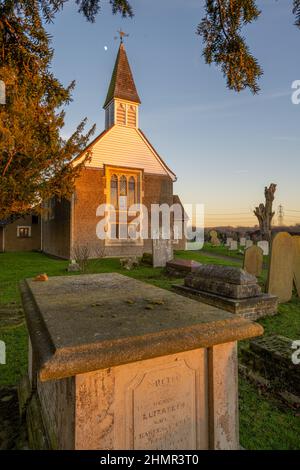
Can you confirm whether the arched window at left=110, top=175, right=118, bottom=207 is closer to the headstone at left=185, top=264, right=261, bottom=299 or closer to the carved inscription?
the headstone at left=185, top=264, right=261, bottom=299

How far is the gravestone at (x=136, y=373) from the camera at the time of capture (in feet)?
4.81

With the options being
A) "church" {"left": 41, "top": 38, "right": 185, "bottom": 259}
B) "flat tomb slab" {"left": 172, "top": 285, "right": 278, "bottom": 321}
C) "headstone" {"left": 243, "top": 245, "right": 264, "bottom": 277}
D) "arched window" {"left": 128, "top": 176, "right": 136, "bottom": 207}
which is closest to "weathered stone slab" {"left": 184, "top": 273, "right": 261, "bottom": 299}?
"flat tomb slab" {"left": 172, "top": 285, "right": 278, "bottom": 321}

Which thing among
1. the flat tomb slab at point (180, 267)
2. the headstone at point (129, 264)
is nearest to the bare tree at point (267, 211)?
the headstone at point (129, 264)

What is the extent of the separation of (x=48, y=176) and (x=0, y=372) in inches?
286

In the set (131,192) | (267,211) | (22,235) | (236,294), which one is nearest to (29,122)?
(236,294)

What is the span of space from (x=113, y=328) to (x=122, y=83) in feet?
68.2

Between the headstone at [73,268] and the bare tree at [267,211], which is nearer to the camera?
the headstone at [73,268]

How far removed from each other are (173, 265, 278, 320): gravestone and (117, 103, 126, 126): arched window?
1484cm

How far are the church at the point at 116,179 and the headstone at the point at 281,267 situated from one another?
1167cm

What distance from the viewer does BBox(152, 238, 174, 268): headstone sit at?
13914mm

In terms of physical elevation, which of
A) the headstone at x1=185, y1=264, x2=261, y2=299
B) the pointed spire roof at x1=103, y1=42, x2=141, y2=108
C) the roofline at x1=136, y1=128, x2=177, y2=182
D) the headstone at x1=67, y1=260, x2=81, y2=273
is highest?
the pointed spire roof at x1=103, y1=42, x2=141, y2=108

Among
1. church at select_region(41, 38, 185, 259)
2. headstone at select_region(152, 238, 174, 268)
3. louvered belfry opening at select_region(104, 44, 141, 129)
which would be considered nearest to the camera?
headstone at select_region(152, 238, 174, 268)

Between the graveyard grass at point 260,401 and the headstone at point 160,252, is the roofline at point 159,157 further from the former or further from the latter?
the graveyard grass at point 260,401
